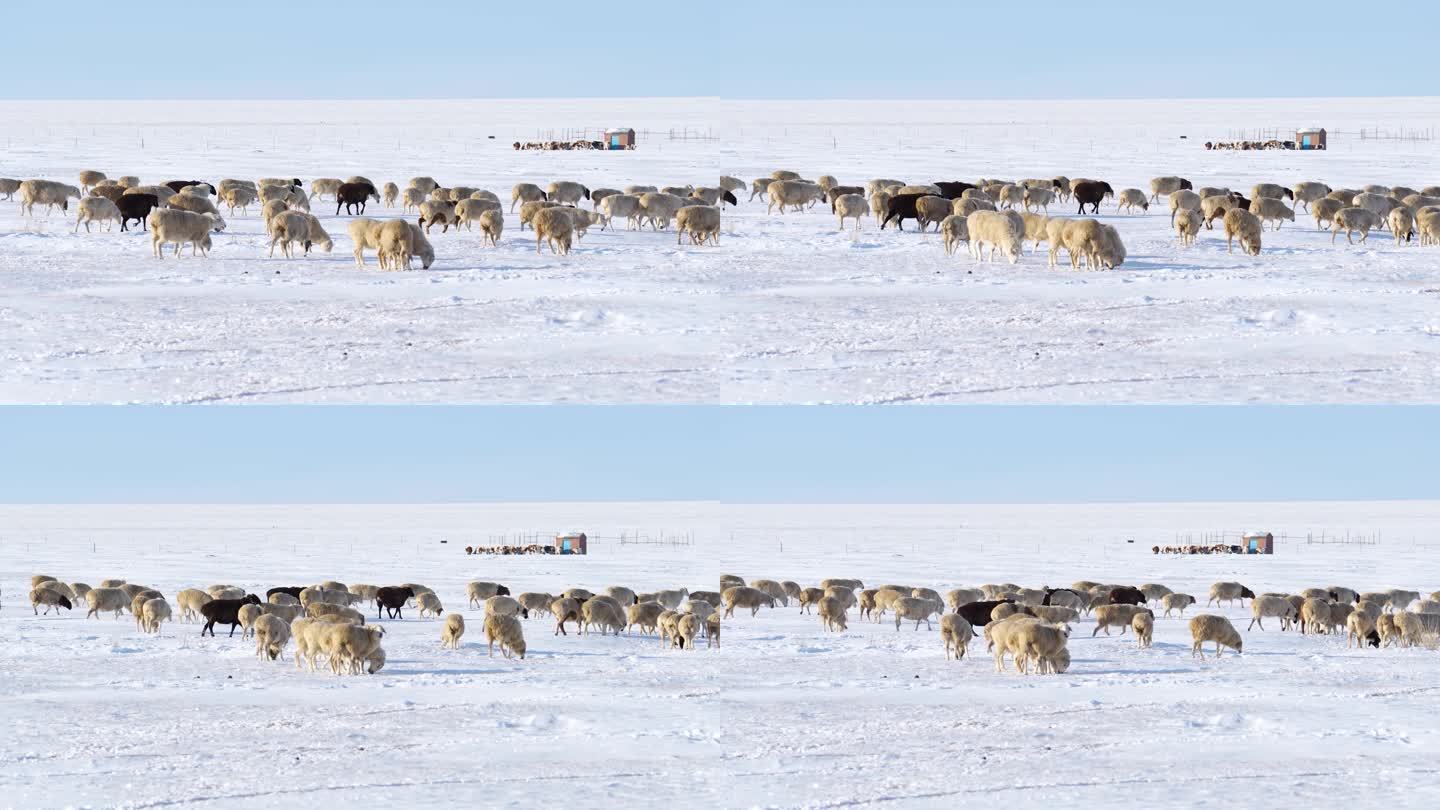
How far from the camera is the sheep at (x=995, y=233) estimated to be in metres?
24.1

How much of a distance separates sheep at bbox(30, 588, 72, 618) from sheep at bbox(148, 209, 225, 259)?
542 centimetres

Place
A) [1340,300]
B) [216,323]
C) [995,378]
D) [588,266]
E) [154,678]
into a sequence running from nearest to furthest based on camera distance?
[154,678] → [995,378] → [216,323] → [1340,300] → [588,266]

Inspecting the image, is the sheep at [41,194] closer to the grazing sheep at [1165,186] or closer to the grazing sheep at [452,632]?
Answer: the grazing sheep at [452,632]

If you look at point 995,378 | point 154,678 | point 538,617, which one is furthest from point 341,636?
point 538,617

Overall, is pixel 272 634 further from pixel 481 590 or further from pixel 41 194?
pixel 41 194

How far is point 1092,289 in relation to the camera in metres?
22.4

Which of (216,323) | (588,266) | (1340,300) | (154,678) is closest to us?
(154,678)

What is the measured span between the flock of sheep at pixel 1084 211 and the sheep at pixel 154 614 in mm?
11071

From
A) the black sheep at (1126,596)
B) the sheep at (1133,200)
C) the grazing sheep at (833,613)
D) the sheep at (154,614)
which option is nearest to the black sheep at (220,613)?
the sheep at (154,614)

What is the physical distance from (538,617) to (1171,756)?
13.5m

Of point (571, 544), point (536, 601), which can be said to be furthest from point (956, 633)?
point (571, 544)

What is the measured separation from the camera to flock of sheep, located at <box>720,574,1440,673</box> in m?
18.5

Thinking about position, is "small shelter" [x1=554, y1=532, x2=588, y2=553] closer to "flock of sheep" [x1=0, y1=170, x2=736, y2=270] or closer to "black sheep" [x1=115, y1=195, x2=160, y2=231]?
"flock of sheep" [x1=0, y1=170, x2=736, y2=270]

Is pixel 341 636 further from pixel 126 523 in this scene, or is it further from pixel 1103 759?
pixel 126 523
